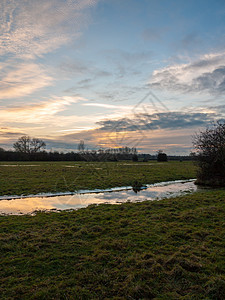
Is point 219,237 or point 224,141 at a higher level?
point 224,141

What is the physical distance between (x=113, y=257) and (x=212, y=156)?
19.3 m

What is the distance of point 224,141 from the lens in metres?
20.8

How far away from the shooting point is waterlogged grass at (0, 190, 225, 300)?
15.1ft

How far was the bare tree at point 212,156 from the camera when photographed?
21109 millimetres

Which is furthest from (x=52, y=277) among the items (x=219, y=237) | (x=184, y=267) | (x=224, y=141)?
(x=224, y=141)

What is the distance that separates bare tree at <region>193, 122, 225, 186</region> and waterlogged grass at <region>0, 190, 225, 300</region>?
1318 cm

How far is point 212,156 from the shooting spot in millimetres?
21812

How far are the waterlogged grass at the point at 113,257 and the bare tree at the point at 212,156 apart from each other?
13184mm

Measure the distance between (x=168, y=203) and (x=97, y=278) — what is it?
8675mm

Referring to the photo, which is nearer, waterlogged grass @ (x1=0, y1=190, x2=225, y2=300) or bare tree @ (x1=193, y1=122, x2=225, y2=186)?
waterlogged grass @ (x1=0, y1=190, x2=225, y2=300)

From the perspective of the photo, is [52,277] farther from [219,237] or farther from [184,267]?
[219,237]

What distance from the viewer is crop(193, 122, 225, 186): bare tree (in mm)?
21109

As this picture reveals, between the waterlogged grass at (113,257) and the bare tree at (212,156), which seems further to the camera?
the bare tree at (212,156)

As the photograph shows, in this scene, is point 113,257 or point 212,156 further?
point 212,156
